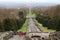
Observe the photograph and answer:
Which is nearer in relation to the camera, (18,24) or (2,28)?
(2,28)

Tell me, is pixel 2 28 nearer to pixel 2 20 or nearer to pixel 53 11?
pixel 2 20

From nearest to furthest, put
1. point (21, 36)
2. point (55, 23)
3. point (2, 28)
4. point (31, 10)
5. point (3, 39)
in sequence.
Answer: point (3, 39) < point (21, 36) < point (2, 28) < point (55, 23) < point (31, 10)

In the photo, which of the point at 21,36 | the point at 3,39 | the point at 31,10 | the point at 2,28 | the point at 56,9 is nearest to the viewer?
the point at 3,39

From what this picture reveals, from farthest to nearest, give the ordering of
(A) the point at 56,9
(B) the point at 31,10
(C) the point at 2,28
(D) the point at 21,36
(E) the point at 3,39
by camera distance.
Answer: (B) the point at 31,10, (A) the point at 56,9, (C) the point at 2,28, (D) the point at 21,36, (E) the point at 3,39

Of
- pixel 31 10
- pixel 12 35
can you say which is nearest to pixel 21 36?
pixel 12 35

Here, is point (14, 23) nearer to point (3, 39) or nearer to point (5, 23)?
point (5, 23)

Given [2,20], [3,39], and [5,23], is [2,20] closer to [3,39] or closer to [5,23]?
[5,23]

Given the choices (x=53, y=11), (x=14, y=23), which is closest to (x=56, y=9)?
(x=53, y=11)

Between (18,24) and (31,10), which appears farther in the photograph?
(31,10)
